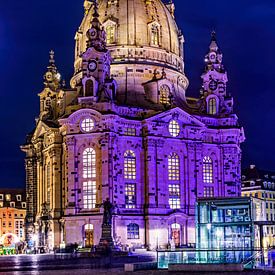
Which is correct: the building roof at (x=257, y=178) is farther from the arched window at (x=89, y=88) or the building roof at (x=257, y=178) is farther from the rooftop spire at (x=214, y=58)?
the arched window at (x=89, y=88)

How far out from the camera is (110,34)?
107875 millimetres

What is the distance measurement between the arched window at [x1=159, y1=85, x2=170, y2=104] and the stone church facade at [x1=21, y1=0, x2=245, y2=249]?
6.0 inches

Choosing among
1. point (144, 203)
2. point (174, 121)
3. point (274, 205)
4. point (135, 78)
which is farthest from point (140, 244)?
point (274, 205)

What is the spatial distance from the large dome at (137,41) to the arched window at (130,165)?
1182 cm

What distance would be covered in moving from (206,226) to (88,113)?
104 ft

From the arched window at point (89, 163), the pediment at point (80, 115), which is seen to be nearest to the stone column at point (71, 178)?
the arched window at point (89, 163)

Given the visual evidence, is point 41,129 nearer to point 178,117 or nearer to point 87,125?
point 87,125

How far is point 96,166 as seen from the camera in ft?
313

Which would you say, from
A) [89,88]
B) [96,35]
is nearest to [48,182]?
[89,88]

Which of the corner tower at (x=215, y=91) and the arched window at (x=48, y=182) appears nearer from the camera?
the arched window at (x=48, y=182)

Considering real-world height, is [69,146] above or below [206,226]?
above

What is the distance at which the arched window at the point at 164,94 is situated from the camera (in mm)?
104938

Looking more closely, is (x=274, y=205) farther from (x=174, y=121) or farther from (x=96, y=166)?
(x=96, y=166)

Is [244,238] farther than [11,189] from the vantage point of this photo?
No
